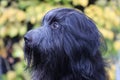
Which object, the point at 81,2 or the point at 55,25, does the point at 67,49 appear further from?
the point at 81,2

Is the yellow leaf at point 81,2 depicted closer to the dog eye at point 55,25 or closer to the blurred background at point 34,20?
the blurred background at point 34,20

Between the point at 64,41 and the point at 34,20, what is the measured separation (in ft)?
6.42

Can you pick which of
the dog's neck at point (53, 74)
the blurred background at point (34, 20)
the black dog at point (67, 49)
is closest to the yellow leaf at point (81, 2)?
the blurred background at point (34, 20)

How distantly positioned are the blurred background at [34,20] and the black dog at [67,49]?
180 cm

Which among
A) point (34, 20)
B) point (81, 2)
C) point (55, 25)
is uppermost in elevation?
point (55, 25)

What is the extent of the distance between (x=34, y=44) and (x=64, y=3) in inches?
84.0

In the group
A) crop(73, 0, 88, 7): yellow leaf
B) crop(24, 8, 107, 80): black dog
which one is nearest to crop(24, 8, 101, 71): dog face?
crop(24, 8, 107, 80): black dog

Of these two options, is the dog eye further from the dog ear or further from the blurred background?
the blurred background

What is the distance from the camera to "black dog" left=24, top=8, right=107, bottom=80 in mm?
4461

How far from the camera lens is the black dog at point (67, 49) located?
14.6ft

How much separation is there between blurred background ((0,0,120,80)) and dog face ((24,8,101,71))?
1792 mm

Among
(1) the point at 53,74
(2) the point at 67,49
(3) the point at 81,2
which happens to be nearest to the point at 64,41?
(2) the point at 67,49

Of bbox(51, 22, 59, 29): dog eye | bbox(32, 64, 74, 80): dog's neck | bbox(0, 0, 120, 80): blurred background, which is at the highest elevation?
bbox(51, 22, 59, 29): dog eye

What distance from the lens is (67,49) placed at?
14.7ft
